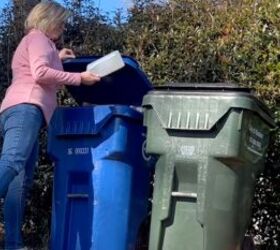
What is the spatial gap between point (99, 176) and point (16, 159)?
57 centimetres

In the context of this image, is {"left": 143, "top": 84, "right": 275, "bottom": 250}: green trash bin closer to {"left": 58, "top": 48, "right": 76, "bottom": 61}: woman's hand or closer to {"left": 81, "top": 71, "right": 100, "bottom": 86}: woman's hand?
{"left": 81, "top": 71, "right": 100, "bottom": 86}: woman's hand

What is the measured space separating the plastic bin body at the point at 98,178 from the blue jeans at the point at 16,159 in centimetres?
24

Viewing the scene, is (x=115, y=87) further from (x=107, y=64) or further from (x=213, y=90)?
(x=213, y=90)

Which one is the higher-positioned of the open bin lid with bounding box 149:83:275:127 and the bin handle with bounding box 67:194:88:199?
the open bin lid with bounding box 149:83:275:127

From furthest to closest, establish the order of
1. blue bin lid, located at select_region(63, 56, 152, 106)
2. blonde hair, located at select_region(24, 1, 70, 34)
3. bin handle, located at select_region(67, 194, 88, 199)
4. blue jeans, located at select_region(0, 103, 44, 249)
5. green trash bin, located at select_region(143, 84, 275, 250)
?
blue bin lid, located at select_region(63, 56, 152, 106) < blonde hair, located at select_region(24, 1, 70, 34) < bin handle, located at select_region(67, 194, 88, 199) < blue jeans, located at select_region(0, 103, 44, 249) < green trash bin, located at select_region(143, 84, 275, 250)

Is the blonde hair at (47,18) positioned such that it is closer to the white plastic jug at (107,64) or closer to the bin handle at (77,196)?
the white plastic jug at (107,64)

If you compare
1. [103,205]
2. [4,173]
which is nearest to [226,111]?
[103,205]

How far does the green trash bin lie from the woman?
26.1 inches

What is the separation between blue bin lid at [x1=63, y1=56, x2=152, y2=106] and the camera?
18.7 ft

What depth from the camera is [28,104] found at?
17.2ft

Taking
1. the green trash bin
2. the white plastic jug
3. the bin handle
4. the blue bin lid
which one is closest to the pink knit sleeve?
the white plastic jug

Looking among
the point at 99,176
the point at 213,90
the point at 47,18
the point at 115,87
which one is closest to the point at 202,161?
the point at 213,90

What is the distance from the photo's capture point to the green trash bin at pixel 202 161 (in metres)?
4.89

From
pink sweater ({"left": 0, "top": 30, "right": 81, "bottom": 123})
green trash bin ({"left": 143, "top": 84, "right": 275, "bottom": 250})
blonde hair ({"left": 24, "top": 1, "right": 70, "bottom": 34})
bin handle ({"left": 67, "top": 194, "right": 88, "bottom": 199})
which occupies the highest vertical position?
blonde hair ({"left": 24, "top": 1, "right": 70, "bottom": 34})
